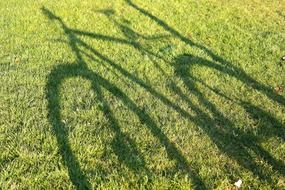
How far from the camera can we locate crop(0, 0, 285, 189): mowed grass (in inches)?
200

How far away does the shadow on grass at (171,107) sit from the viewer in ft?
17.1

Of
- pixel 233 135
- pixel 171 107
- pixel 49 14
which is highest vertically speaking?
pixel 233 135

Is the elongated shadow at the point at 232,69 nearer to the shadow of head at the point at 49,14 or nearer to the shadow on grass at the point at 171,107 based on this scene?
the shadow on grass at the point at 171,107

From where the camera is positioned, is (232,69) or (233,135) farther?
(232,69)

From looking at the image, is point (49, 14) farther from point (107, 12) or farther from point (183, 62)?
point (183, 62)

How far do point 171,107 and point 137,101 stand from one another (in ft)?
1.56

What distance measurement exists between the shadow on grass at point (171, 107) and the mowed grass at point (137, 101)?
0.06 ft

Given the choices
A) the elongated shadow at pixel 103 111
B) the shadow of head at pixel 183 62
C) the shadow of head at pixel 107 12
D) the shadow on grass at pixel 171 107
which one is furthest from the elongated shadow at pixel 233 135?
the shadow of head at pixel 107 12

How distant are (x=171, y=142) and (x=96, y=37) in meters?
3.82

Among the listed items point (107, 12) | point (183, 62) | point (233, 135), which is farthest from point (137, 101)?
point (107, 12)

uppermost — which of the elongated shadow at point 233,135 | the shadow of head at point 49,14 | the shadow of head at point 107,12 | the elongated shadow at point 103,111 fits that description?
the elongated shadow at point 233,135

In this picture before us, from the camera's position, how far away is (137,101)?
6.50m

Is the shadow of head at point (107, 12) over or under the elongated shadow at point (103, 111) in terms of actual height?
under

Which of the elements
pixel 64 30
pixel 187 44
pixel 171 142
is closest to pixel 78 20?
pixel 64 30
